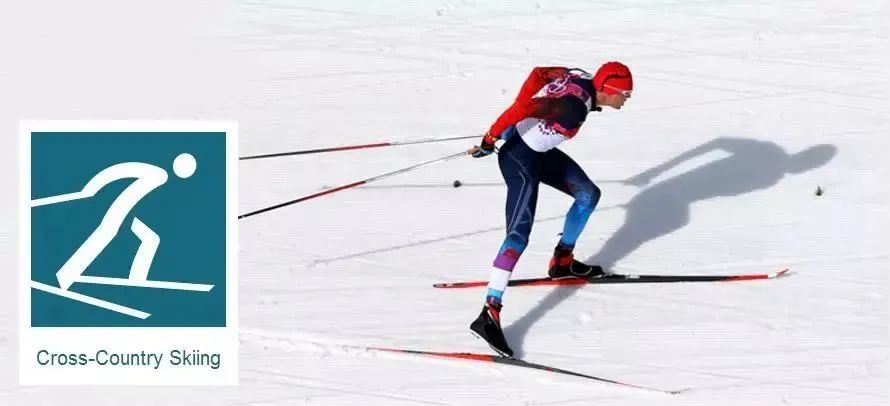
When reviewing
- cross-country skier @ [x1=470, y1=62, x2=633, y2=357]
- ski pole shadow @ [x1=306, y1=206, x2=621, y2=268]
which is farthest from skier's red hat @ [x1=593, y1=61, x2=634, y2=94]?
ski pole shadow @ [x1=306, y1=206, x2=621, y2=268]

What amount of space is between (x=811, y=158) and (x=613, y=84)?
8.29 ft

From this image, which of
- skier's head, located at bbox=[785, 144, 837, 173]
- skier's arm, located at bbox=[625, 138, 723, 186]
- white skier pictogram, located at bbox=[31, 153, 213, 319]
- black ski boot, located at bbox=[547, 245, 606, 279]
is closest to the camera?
black ski boot, located at bbox=[547, 245, 606, 279]

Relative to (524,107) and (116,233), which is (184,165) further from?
(524,107)

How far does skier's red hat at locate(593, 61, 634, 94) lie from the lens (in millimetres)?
8484

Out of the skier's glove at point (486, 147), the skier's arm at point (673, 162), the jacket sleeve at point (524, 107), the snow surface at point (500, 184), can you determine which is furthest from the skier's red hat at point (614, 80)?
the skier's arm at point (673, 162)

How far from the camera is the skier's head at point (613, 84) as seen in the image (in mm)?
8484

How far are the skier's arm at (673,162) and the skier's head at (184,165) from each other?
105 inches

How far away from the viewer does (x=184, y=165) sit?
989 cm

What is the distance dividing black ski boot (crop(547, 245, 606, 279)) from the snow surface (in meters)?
0.10

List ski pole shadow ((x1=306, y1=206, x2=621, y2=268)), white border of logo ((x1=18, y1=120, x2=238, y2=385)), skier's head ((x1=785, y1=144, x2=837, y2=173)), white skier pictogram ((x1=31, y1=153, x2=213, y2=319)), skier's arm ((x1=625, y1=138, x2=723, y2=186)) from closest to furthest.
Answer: white border of logo ((x1=18, y1=120, x2=238, y2=385)), white skier pictogram ((x1=31, y1=153, x2=213, y2=319)), ski pole shadow ((x1=306, y1=206, x2=621, y2=268)), skier's arm ((x1=625, y1=138, x2=723, y2=186)), skier's head ((x1=785, y1=144, x2=837, y2=173))

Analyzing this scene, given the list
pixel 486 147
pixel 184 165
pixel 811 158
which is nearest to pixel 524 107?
pixel 486 147

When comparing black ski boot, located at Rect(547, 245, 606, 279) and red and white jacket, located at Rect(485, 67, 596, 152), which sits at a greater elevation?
red and white jacket, located at Rect(485, 67, 596, 152)

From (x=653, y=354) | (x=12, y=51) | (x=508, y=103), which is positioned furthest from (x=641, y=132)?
(x=12, y=51)

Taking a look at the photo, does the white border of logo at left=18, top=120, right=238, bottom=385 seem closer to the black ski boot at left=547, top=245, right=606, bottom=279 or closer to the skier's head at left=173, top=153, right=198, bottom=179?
the skier's head at left=173, top=153, right=198, bottom=179
